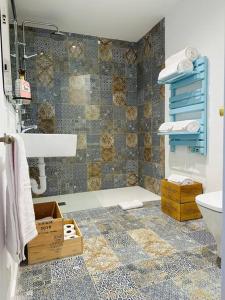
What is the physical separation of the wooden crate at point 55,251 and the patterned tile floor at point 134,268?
4 cm

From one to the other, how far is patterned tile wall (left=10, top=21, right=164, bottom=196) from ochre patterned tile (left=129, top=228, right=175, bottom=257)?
120 cm

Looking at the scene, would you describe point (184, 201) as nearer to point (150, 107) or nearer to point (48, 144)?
point (48, 144)

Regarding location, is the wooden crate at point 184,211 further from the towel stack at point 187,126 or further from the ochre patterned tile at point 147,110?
the ochre patterned tile at point 147,110

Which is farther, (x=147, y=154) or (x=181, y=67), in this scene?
(x=147, y=154)

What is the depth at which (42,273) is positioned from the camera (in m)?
1.44

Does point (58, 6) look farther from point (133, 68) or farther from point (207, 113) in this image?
point (207, 113)

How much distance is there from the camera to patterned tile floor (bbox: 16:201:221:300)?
4.10 feet

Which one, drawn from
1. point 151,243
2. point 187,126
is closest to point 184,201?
point 151,243

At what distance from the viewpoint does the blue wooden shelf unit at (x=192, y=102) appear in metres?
2.16

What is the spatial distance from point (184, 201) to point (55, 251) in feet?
4.33

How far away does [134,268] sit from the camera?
57.7 inches

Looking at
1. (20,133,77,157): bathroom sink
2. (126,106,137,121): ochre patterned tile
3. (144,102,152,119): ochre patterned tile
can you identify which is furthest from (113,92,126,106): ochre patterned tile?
(20,133,77,157): bathroom sink

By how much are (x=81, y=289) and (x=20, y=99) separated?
1539 millimetres

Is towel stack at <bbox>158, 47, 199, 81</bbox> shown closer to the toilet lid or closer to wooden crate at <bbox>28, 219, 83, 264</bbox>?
the toilet lid
